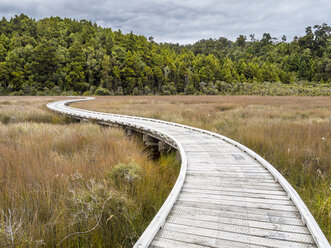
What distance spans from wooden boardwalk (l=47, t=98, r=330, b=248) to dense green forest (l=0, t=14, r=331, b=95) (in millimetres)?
45295

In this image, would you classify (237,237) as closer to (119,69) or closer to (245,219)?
(245,219)

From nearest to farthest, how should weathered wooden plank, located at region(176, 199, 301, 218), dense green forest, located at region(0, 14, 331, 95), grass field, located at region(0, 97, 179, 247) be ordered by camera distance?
1. grass field, located at region(0, 97, 179, 247)
2. weathered wooden plank, located at region(176, 199, 301, 218)
3. dense green forest, located at region(0, 14, 331, 95)

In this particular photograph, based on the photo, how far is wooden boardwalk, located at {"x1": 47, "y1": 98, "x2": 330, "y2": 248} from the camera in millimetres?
2529

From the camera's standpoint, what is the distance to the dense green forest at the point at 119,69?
1919 inches

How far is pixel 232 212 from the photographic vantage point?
3.15m

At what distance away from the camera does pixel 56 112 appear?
16875 millimetres

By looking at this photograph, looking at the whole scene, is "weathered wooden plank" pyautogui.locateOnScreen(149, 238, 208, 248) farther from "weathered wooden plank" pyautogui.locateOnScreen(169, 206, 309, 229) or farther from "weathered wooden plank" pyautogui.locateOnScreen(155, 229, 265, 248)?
"weathered wooden plank" pyautogui.locateOnScreen(169, 206, 309, 229)

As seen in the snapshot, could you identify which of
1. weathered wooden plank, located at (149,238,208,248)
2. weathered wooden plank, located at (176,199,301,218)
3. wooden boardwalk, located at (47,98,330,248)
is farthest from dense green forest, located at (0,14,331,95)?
weathered wooden plank, located at (149,238,208,248)

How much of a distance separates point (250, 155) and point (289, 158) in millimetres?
1040

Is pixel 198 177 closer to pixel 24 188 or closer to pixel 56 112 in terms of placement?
pixel 24 188

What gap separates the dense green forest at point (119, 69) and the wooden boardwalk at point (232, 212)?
149ft

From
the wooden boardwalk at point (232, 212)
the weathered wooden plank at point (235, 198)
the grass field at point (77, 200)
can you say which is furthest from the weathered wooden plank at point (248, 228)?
the grass field at point (77, 200)

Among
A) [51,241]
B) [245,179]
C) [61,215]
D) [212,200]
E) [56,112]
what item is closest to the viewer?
[51,241]

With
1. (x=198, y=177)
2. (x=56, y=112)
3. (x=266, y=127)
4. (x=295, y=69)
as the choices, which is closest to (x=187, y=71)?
(x=295, y=69)
